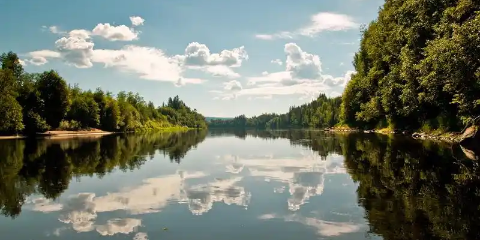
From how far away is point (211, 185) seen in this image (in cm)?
1858

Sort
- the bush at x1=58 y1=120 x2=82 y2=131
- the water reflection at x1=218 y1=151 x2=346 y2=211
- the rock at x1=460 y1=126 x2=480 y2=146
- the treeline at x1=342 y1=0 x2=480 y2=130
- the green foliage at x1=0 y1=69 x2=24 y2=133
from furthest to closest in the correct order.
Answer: the bush at x1=58 y1=120 x2=82 y2=131 → the green foliage at x1=0 y1=69 x2=24 y2=133 → the treeline at x1=342 y1=0 x2=480 y2=130 → the rock at x1=460 y1=126 x2=480 y2=146 → the water reflection at x1=218 y1=151 x2=346 y2=211

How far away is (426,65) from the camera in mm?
43625

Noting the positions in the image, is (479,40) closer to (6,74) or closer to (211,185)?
(211,185)

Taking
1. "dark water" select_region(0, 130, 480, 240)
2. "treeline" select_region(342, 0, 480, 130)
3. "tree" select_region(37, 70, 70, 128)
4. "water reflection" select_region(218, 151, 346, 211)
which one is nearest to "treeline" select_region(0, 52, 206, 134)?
"tree" select_region(37, 70, 70, 128)

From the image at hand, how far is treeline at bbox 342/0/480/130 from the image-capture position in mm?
35281

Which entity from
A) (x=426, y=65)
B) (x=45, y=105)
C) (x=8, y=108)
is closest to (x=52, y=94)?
(x=45, y=105)

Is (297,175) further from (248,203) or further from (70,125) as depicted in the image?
(70,125)

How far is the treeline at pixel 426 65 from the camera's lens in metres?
35.3

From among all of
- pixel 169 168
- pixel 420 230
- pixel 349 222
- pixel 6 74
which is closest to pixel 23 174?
pixel 169 168

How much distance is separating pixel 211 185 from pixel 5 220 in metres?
9.04

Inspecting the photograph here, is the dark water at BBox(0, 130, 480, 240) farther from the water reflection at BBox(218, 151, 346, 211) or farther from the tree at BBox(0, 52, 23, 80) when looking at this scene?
the tree at BBox(0, 52, 23, 80)

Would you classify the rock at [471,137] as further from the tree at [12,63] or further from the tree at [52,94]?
the tree at [12,63]

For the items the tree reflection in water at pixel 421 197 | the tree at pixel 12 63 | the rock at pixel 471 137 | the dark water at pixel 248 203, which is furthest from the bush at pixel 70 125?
the rock at pixel 471 137

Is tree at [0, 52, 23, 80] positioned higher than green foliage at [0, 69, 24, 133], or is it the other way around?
tree at [0, 52, 23, 80]
